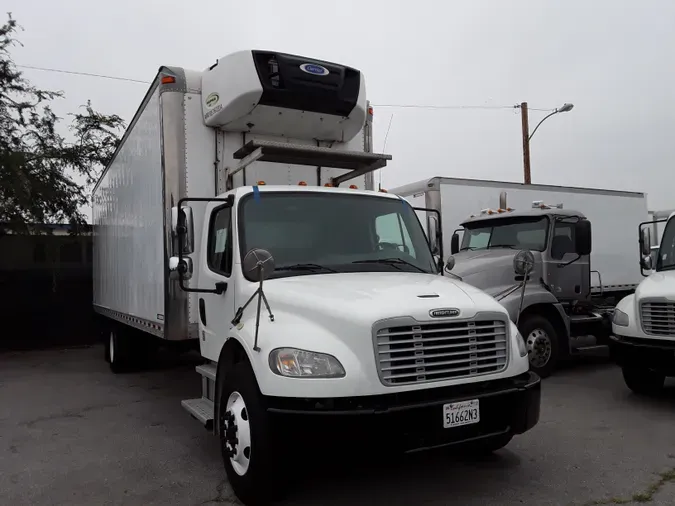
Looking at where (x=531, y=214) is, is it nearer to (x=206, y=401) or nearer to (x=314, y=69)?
(x=314, y=69)

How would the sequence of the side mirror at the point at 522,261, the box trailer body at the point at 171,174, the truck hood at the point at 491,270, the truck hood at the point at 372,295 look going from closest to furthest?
1. the truck hood at the point at 372,295
2. the box trailer body at the point at 171,174
3. the side mirror at the point at 522,261
4. the truck hood at the point at 491,270

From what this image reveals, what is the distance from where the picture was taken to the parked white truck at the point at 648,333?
20.5ft

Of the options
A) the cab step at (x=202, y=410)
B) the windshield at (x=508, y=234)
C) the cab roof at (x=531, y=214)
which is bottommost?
the cab step at (x=202, y=410)

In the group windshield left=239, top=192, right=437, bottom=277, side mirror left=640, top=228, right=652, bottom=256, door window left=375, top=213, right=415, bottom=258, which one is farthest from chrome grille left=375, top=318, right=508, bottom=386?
side mirror left=640, top=228, right=652, bottom=256

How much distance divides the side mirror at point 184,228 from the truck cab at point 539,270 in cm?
482

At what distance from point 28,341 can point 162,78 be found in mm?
11627

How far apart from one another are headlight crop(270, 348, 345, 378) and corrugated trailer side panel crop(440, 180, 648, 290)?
24.4 ft

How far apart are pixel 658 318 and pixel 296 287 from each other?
14.3ft

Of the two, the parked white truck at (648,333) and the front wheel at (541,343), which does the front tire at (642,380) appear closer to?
the parked white truck at (648,333)

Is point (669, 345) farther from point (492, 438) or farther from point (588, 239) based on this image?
point (492, 438)

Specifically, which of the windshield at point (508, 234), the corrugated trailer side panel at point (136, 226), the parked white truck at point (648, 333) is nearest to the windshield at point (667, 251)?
the parked white truck at point (648, 333)

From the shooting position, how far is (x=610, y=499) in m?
4.04

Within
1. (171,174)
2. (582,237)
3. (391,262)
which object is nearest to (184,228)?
(171,174)

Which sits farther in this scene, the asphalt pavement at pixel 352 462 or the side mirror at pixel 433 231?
the side mirror at pixel 433 231
